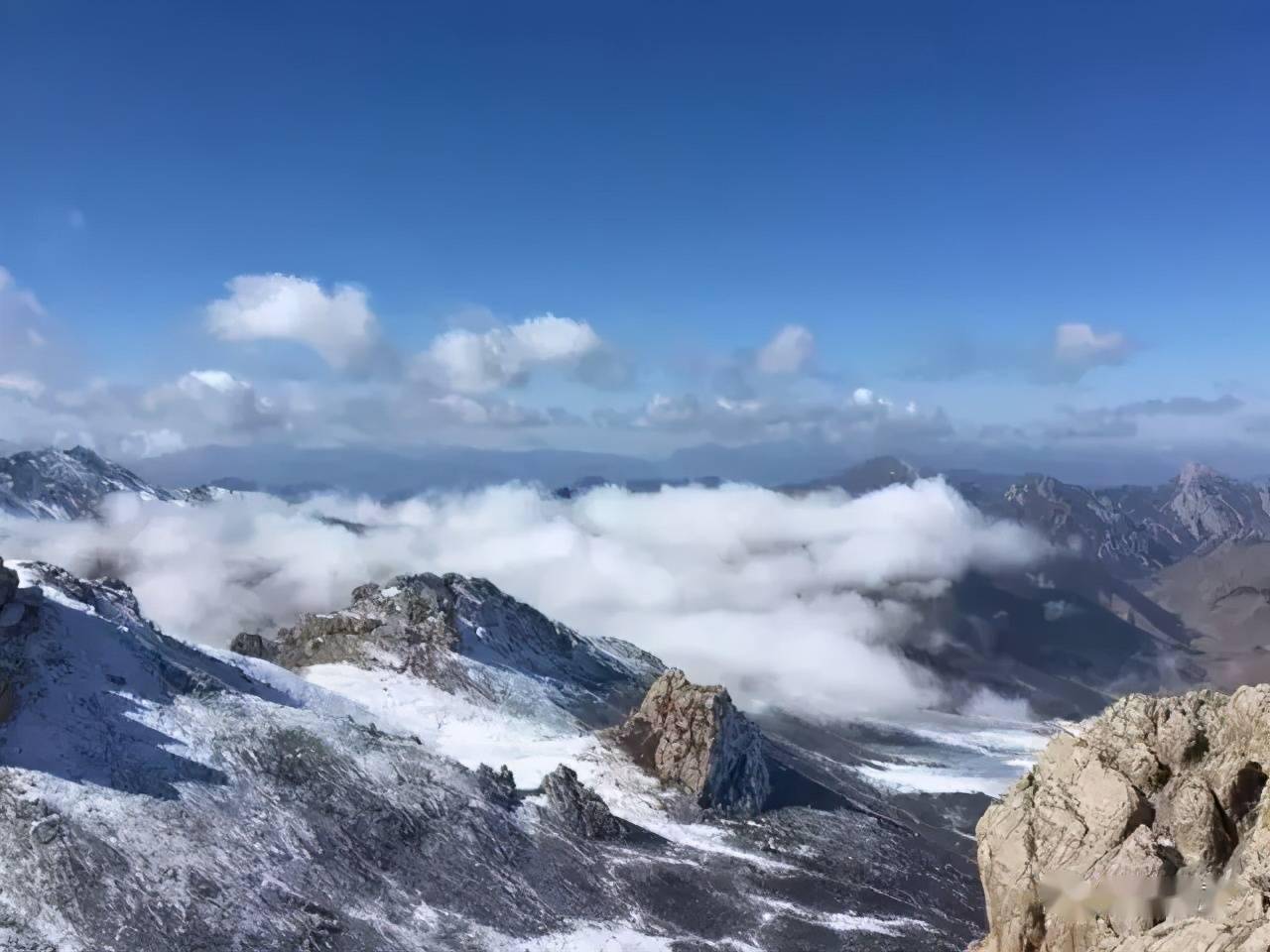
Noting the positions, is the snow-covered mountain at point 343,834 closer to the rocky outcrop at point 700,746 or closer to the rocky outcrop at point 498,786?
the rocky outcrop at point 498,786

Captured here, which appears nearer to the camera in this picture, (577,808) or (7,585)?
(7,585)

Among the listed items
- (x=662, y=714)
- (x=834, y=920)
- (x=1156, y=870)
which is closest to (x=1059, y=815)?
(x=1156, y=870)

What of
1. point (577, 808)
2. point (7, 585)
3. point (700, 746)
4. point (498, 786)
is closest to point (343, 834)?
point (498, 786)

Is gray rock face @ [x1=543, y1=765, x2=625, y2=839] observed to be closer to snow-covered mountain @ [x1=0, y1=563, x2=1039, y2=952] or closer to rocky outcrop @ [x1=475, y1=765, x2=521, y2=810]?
snow-covered mountain @ [x1=0, y1=563, x2=1039, y2=952]

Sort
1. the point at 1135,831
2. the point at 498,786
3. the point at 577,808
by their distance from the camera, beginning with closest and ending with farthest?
the point at 1135,831 → the point at 498,786 → the point at 577,808

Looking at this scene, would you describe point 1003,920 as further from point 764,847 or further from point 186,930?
point 764,847

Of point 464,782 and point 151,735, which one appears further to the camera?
point 464,782

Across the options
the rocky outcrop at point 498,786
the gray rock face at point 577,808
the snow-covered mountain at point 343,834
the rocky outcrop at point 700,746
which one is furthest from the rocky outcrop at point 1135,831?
the rocky outcrop at point 700,746

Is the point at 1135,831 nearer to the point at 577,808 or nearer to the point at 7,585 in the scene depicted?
the point at 577,808
